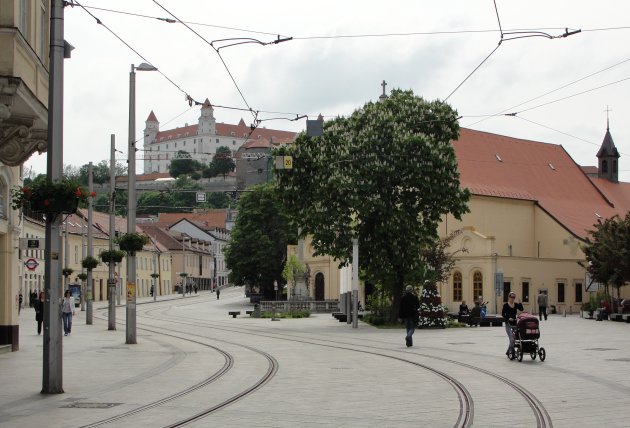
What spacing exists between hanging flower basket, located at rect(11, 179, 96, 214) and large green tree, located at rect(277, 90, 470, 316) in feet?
85.9

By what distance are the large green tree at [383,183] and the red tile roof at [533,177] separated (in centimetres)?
2769

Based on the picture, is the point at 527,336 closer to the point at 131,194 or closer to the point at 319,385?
the point at 319,385

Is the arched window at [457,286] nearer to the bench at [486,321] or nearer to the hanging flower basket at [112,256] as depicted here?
the bench at [486,321]

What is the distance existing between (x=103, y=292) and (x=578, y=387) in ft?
283

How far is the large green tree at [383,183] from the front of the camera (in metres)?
41.7

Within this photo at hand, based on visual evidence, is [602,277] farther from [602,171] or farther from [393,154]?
[602,171]

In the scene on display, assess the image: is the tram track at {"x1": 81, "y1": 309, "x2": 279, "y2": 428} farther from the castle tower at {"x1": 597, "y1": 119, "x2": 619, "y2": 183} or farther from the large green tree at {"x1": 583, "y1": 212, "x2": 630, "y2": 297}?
the castle tower at {"x1": 597, "y1": 119, "x2": 619, "y2": 183}

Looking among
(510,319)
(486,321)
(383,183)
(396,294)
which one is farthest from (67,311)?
(486,321)

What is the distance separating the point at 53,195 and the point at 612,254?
43.6 m

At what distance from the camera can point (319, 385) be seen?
55.7 feet

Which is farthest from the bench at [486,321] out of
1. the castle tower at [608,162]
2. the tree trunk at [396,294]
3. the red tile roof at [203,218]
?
the red tile roof at [203,218]

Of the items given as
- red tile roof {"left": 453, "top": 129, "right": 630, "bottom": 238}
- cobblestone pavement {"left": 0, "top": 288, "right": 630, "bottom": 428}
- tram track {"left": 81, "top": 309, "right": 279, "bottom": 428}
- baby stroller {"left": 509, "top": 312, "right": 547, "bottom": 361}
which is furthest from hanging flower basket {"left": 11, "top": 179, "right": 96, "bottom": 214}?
red tile roof {"left": 453, "top": 129, "right": 630, "bottom": 238}

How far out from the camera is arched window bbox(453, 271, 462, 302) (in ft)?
219

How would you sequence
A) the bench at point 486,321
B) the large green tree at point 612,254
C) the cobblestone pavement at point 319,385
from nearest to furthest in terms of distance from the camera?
the cobblestone pavement at point 319,385
the bench at point 486,321
the large green tree at point 612,254
